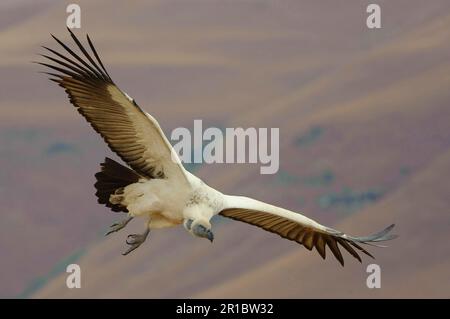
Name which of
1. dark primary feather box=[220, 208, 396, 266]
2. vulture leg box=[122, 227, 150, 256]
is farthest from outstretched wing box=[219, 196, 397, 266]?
vulture leg box=[122, 227, 150, 256]

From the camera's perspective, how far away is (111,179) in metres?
8.63

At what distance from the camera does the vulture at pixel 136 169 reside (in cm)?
822

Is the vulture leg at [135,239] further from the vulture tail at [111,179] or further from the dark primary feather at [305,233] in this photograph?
the dark primary feather at [305,233]

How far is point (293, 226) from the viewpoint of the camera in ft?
31.3

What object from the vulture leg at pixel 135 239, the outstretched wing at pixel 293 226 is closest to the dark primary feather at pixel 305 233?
the outstretched wing at pixel 293 226

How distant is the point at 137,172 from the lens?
8570 millimetres

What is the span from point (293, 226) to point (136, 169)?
5.56 ft

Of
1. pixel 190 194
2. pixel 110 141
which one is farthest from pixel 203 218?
pixel 110 141

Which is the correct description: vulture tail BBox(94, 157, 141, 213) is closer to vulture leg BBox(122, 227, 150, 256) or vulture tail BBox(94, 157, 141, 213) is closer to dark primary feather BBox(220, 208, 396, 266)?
vulture leg BBox(122, 227, 150, 256)

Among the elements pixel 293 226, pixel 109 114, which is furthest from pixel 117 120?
pixel 293 226

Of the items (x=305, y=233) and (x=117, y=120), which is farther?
(x=305, y=233)

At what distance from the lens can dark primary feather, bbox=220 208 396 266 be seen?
9172mm

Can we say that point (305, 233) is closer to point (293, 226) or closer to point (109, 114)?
point (293, 226)

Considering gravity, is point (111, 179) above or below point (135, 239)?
above
